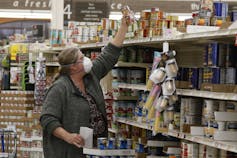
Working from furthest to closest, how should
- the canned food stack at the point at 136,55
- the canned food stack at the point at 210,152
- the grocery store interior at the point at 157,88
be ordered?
the canned food stack at the point at 136,55, the canned food stack at the point at 210,152, the grocery store interior at the point at 157,88

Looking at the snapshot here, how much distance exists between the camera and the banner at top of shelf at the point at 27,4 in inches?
660

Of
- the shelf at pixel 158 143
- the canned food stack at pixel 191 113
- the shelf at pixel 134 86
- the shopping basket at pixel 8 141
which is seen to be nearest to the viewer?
the canned food stack at pixel 191 113

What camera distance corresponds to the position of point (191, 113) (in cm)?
486

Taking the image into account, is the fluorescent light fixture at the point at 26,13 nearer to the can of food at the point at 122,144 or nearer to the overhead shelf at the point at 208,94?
the can of food at the point at 122,144

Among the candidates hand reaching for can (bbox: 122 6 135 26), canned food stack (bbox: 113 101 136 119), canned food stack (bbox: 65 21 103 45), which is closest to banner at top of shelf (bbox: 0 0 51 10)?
canned food stack (bbox: 65 21 103 45)

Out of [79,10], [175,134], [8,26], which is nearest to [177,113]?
[175,134]

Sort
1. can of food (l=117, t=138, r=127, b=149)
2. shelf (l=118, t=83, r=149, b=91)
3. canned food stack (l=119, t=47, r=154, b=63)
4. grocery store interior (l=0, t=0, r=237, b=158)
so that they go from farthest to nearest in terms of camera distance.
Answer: canned food stack (l=119, t=47, r=154, b=63), shelf (l=118, t=83, r=149, b=91), can of food (l=117, t=138, r=127, b=149), grocery store interior (l=0, t=0, r=237, b=158)

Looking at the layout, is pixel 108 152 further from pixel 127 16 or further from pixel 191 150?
pixel 127 16

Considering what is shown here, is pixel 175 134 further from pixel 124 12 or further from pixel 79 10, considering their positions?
pixel 79 10

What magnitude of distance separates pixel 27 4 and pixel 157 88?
12604 mm

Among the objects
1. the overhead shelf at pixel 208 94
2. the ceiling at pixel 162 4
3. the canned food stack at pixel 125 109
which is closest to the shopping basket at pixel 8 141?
the canned food stack at pixel 125 109

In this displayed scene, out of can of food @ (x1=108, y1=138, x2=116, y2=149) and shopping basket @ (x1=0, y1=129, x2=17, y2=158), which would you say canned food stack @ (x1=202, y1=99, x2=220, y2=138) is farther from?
shopping basket @ (x1=0, y1=129, x2=17, y2=158)

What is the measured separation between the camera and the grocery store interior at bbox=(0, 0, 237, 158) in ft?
14.5

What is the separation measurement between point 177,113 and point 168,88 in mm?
351
